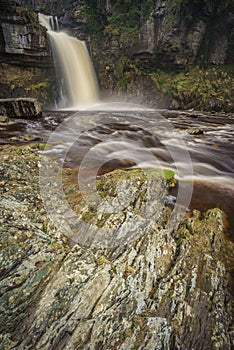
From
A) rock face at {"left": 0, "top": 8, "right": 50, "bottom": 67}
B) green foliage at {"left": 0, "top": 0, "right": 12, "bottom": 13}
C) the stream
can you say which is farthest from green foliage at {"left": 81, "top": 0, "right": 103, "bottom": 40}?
the stream

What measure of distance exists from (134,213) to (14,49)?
18.6 meters

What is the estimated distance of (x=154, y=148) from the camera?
7699 millimetres

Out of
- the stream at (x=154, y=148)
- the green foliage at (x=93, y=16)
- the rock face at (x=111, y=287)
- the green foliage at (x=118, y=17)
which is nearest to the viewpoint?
the rock face at (x=111, y=287)

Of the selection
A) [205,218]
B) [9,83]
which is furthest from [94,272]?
[9,83]

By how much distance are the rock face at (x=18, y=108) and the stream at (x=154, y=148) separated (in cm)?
80

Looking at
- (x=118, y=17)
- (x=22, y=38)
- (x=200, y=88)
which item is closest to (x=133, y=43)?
(x=118, y=17)

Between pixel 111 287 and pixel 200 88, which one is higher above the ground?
pixel 200 88

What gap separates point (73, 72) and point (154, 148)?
15927 millimetres

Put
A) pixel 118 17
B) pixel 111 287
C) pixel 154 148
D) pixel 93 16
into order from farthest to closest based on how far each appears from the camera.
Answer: pixel 93 16 < pixel 118 17 < pixel 154 148 < pixel 111 287

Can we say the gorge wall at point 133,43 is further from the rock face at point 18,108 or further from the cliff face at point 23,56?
the rock face at point 18,108

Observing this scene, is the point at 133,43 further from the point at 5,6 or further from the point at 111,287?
the point at 111,287

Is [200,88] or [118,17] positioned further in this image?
[118,17]

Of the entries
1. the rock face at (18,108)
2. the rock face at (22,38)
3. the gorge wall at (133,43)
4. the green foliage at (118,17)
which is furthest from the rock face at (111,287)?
the green foliage at (118,17)

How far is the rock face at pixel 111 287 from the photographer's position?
163cm
